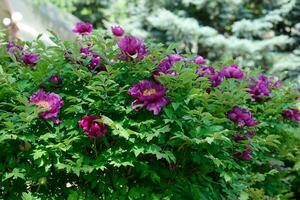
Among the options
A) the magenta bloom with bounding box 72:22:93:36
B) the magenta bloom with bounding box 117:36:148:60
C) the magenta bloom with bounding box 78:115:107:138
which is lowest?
the magenta bloom with bounding box 78:115:107:138

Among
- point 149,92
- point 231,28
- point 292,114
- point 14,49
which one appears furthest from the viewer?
point 231,28

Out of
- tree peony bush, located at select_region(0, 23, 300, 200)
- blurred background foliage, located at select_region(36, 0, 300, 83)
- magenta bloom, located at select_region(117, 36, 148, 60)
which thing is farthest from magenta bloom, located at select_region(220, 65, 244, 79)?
blurred background foliage, located at select_region(36, 0, 300, 83)

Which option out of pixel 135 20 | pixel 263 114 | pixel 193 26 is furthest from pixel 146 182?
pixel 135 20

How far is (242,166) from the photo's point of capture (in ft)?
9.23

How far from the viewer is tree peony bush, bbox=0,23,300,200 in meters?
2.26

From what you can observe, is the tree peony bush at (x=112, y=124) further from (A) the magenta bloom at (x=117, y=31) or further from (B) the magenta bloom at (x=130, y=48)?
(A) the magenta bloom at (x=117, y=31)

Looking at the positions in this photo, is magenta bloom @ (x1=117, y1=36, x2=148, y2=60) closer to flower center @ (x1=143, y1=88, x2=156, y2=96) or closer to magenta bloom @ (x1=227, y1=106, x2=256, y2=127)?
flower center @ (x1=143, y1=88, x2=156, y2=96)

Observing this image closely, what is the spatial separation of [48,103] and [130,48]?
460mm

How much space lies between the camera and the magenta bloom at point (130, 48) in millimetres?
2379

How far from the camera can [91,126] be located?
7.30ft

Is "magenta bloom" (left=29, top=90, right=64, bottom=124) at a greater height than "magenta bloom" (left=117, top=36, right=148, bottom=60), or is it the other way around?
"magenta bloom" (left=117, top=36, right=148, bottom=60)

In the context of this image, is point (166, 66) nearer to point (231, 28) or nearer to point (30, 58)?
point (30, 58)

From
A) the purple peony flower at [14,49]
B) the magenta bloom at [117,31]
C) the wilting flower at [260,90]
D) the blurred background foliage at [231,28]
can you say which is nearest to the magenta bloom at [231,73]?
the wilting flower at [260,90]

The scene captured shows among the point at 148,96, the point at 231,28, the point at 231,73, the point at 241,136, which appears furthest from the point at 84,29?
the point at 231,28
